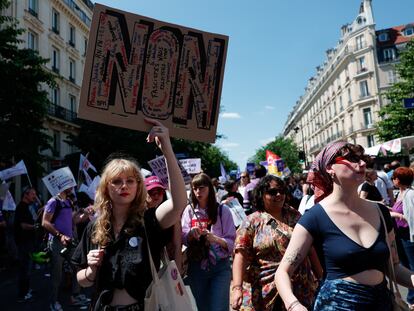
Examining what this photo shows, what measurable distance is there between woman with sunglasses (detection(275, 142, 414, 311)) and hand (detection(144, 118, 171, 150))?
37.6 inches

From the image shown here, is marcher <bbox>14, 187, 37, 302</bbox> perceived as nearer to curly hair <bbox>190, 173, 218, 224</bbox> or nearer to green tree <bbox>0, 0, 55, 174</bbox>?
curly hair <bbox>190, 173, 218, 224</bbox>

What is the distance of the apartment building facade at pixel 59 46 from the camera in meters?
27.2

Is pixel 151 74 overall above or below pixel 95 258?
above

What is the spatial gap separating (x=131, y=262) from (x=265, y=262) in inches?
50.0

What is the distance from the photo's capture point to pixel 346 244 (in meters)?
2.02

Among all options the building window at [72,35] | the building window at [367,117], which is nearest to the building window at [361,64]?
the building window at [367,117]

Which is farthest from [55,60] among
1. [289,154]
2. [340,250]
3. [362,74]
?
[289,154]

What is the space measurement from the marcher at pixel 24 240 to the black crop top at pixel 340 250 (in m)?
5.97

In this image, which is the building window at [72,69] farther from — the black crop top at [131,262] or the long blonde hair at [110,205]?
the black crop top at [131,262]

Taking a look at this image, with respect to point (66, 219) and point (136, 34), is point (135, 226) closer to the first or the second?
point (136, 34)

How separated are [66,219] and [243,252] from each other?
4243 millimetres

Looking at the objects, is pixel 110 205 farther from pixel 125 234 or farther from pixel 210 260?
pixel 210 260

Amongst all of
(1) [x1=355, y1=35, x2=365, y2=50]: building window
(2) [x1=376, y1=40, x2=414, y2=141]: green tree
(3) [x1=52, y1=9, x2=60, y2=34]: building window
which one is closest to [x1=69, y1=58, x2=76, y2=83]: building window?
(3) [x1=52, y1=9, x2=60, y2=34]: building window

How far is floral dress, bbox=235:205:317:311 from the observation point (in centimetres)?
288
